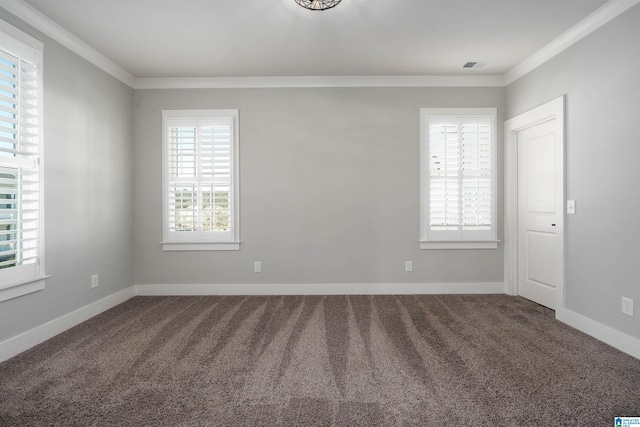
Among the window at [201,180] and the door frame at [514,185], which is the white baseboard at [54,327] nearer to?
the window at [201,180]

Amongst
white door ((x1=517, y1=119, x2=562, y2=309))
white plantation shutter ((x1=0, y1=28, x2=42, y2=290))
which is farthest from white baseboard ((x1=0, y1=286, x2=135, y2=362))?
white door ((x1=517, y1=119, x2=562, y2=309))

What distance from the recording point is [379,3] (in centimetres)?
260

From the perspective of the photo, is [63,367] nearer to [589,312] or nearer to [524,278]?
[589,312]

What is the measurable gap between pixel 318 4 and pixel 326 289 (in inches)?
120

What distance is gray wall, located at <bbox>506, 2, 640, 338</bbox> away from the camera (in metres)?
2.49

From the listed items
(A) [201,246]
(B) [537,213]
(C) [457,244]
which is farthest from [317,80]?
(B) [537,213]

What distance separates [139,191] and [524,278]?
16.2 ft

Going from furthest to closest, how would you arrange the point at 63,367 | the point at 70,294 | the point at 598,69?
the point at 70,294
the point at 598,69
the point at 63,367

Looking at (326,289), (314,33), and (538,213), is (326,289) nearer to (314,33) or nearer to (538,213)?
(538,213)

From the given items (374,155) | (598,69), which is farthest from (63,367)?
(598,69)

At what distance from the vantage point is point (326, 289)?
412cm

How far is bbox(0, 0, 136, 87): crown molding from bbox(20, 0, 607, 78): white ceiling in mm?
58

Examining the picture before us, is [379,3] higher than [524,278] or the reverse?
higher

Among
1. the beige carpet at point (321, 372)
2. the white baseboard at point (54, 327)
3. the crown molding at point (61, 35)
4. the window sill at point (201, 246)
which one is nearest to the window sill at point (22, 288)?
the white baseboard at point (54, 327)
